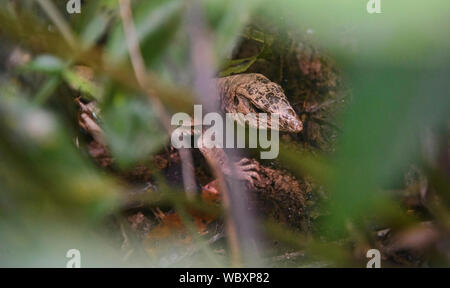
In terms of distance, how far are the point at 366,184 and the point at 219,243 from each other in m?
0.39

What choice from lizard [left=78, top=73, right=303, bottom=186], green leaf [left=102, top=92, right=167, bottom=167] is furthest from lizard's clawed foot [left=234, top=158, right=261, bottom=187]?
green leaf [left=102, top=92, right=167, bottom=167]

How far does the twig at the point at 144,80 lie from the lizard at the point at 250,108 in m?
0.03

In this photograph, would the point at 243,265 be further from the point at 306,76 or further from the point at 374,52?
the point at 374,52

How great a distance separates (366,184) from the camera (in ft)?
0.58

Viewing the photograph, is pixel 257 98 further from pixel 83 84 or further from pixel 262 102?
pixel 83 84

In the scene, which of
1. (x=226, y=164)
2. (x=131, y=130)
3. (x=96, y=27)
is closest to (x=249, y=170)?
(x=226, y=164)
